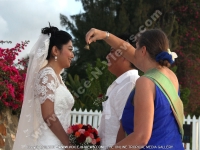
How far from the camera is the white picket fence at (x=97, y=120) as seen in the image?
851 centimetres

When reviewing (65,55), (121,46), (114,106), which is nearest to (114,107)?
(114,106)

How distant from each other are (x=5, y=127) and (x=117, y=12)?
36.0 ft

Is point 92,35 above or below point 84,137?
above

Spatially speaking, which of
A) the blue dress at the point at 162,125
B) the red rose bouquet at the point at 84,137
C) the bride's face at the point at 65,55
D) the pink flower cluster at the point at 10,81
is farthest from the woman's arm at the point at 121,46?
the pink flower cluster at the point at 10,81

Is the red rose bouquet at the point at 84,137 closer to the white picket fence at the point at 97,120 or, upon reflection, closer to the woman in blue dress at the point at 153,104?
the woman in blue dress at the point at 153,104

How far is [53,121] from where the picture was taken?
123 inches

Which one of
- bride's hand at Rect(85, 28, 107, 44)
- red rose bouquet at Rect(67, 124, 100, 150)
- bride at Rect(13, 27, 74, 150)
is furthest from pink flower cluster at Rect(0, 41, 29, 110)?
bride's hand at Rect(85, 28, 107, 44)

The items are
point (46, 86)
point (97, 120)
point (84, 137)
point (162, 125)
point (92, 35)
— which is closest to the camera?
point (162, 125)

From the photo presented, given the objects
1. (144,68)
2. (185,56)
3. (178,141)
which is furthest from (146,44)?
(185,56)

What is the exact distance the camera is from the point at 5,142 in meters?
5.69

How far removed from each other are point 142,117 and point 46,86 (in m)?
1.41

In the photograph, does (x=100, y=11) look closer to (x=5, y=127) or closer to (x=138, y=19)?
(x=138, y=19)

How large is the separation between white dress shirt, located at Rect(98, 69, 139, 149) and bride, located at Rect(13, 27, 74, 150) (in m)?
0.35

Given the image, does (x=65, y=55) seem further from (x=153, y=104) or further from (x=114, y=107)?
(x=153, y=104)
